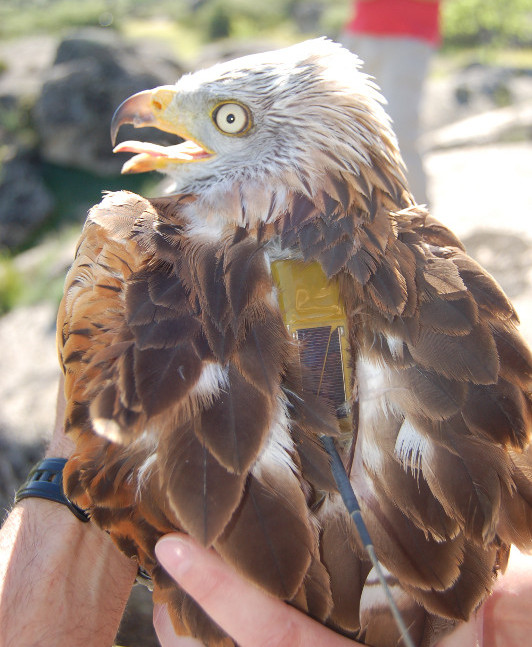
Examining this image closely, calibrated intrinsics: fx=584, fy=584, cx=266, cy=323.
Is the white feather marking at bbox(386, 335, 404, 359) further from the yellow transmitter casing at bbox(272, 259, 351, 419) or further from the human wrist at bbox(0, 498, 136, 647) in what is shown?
the human wrist at bbox(0, 498, 136, 647)

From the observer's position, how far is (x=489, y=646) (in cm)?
172

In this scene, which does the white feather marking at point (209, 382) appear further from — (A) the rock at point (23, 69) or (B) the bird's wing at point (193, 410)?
(A) the rock at point (23, 69)

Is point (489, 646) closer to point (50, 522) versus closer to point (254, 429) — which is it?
point (254, 429)

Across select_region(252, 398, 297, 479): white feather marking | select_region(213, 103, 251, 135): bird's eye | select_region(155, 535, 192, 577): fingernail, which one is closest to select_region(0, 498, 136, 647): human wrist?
select_region(155, 535, 192, 577): fingernail

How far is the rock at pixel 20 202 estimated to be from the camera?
10773mm

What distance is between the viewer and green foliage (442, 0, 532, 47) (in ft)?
75.2

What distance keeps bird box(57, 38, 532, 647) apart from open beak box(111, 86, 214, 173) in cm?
23

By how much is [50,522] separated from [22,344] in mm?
4104

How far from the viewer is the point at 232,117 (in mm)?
1785

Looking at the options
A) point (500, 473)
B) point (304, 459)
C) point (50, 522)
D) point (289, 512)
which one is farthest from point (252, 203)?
point (50, 522)

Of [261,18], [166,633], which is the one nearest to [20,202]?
[166,633]

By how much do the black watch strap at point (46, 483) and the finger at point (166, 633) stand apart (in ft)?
1.50

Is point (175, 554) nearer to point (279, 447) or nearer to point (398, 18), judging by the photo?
point (279, 447)

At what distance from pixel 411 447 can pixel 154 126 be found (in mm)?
1270
